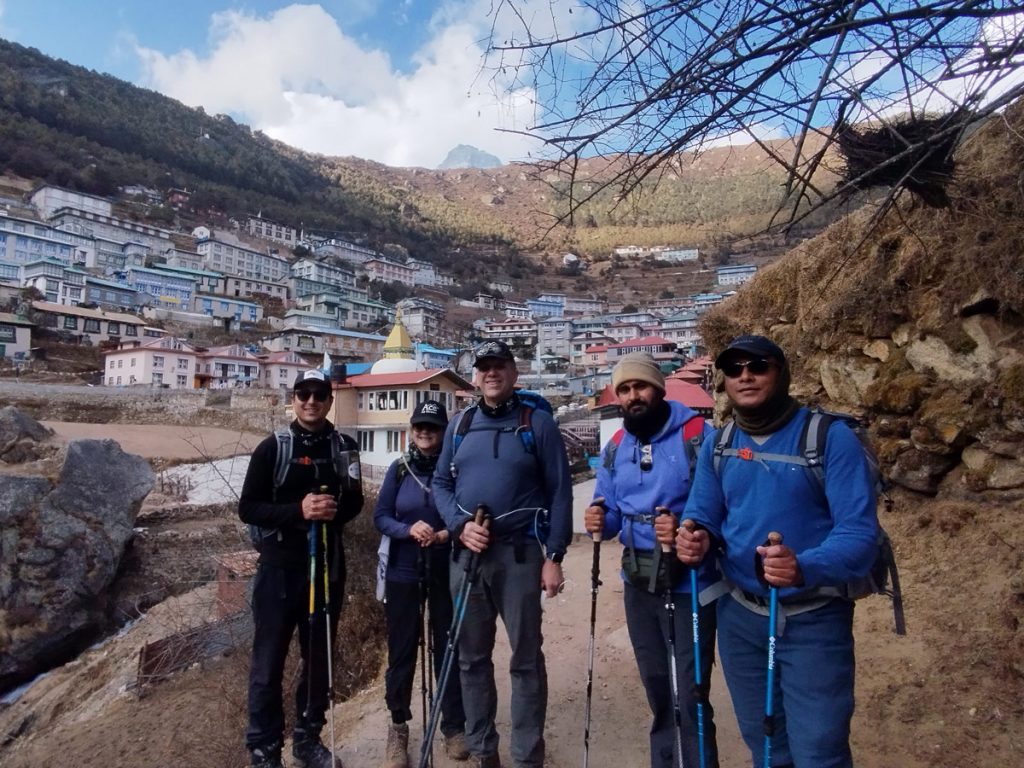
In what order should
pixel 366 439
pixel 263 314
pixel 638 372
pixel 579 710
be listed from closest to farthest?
pixel 638 372 < pixel 579 710 < pixel 366 439 < pixel 263 314

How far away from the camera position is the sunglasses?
3090 mm

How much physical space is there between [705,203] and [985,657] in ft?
422

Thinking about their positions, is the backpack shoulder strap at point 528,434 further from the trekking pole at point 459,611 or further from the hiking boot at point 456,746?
the hiking boot at point 456,746

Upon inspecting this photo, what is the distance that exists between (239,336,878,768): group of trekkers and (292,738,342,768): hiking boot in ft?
0.03

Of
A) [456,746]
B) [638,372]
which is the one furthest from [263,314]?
[638,372]

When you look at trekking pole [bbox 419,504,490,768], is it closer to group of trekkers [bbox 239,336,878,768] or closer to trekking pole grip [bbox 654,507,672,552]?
group of trekkers [bbox 239,336,878,768]

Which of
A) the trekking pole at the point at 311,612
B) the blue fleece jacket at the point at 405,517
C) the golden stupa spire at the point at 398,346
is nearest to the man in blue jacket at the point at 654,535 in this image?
the blue fleece jacket at the point at 405,517

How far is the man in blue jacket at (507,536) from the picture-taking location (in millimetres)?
2645

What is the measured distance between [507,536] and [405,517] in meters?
0.92

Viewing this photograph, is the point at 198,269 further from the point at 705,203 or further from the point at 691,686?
the point at 705,203

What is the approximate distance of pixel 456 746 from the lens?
3102 millimetres

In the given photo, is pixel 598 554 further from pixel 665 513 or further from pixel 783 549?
pixel 783 549

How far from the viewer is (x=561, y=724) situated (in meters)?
3.66

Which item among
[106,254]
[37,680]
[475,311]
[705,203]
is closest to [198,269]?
[106,254]
